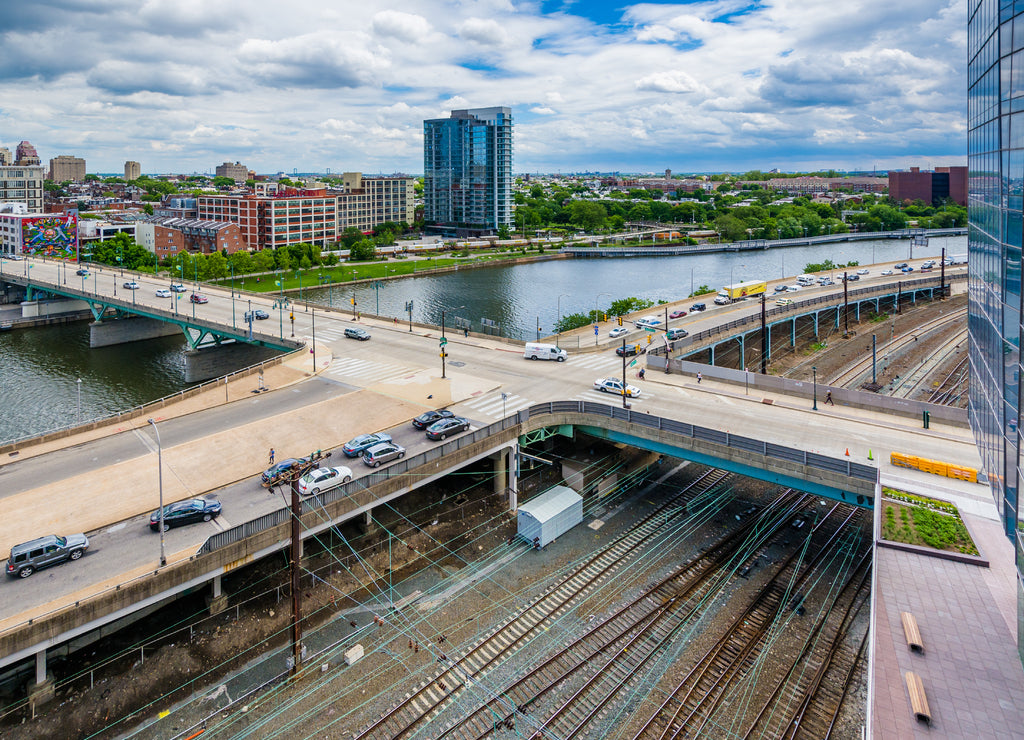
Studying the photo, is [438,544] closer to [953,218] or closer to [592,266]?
[592,266]

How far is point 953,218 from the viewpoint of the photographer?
195 m

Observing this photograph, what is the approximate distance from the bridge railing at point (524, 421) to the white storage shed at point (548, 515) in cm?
353

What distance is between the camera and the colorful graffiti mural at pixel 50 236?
118 m

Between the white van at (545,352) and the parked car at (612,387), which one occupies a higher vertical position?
the white van at (545,352)

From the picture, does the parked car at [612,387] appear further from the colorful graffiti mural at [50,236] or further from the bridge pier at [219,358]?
the colorful graffiti mural at [50,236]

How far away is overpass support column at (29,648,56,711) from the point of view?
59.1 ft

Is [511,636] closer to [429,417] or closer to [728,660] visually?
[728,660]

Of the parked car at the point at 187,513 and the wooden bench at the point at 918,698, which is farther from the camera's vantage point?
the parked car at the point at 187,513

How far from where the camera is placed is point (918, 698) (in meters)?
14.7

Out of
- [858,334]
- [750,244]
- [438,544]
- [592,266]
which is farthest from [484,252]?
[438,544]

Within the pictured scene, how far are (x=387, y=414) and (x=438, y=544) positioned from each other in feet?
28.5

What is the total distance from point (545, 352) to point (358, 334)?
15.0 metres

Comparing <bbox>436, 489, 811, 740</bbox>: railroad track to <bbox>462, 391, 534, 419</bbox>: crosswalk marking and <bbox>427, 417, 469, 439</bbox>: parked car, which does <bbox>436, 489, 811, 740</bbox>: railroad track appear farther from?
<bbox>462, 391, 534, 419</bbox>: crosswalk marking

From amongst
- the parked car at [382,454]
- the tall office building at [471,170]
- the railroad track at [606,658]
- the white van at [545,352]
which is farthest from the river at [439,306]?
the railroad track at [606,658]
